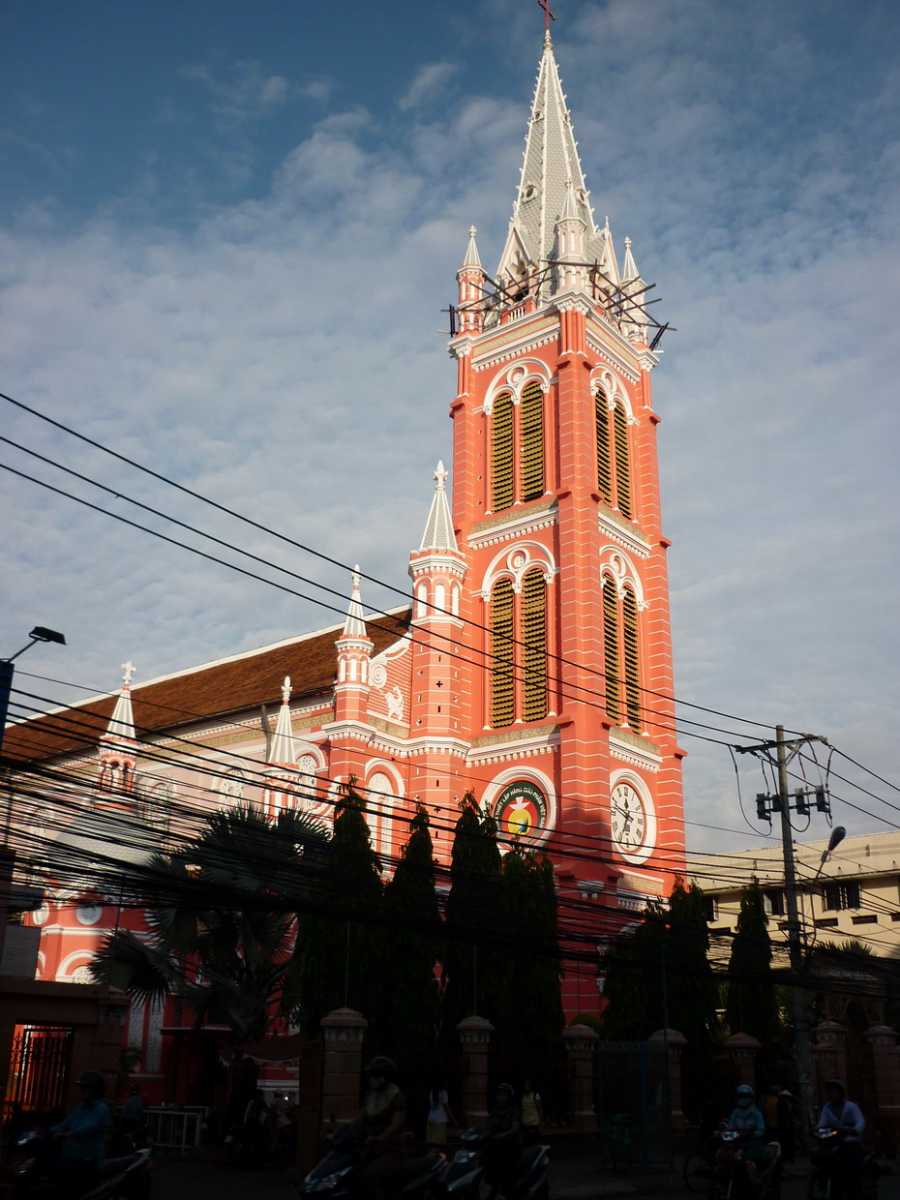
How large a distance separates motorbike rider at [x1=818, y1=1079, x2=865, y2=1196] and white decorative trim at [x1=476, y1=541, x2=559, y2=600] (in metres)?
29.6

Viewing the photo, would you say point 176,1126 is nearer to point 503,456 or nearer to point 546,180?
point 503,456

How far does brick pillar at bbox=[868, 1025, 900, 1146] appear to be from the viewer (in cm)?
2677

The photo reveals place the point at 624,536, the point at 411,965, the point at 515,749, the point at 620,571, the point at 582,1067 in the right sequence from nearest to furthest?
the point at 582,1067, the point at 411,965, the point at 515,749, the point at 620,571, the point at 624,536

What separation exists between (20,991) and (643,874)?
2572cm

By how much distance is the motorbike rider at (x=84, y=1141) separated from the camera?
424 inches

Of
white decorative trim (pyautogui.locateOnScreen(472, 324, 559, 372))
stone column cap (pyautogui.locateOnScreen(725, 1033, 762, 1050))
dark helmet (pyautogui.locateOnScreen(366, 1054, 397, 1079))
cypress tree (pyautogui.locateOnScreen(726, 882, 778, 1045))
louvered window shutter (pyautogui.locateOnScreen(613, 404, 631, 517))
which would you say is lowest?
dark helmet (pyautogui.locateOnScreen(366, 1054, 397, 1079))

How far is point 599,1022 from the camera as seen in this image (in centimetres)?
3253

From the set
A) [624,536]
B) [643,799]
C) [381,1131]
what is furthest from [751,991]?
[381,1131]

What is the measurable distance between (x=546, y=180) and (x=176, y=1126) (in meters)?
43.7

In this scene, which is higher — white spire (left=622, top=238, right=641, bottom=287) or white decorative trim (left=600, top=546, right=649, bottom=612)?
white spire (left=622, top=238, right=641, bottom=287)

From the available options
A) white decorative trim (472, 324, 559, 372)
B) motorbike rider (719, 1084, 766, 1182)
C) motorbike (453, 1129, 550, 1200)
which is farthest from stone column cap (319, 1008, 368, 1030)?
white decorative trim (472, 324, 559, 372)

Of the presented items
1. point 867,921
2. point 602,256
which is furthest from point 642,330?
point 867,921

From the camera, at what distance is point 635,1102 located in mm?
21922

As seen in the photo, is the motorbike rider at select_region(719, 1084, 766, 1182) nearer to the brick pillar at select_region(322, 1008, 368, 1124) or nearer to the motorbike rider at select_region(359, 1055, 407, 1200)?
the motorbike rider at select_region(359, 1055, 407, 1200)
